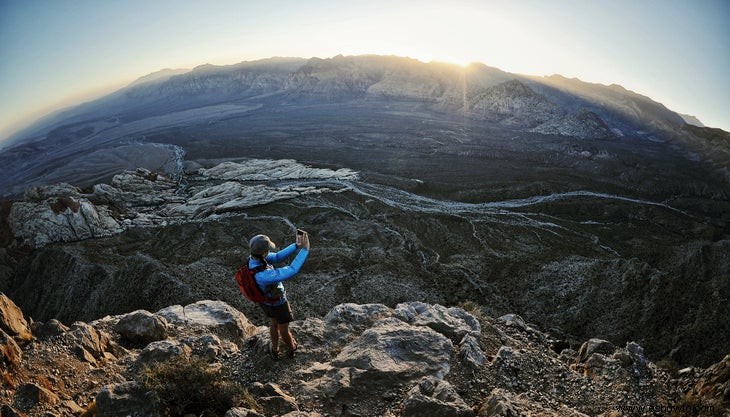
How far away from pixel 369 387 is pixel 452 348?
246 centimetres

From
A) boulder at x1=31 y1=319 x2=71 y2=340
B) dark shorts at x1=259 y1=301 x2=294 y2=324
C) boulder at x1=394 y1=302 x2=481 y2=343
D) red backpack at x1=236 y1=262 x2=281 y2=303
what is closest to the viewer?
red backpack at x1=236 y1=262 x2=281 y2=303

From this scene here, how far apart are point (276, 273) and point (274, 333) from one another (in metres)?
1.77

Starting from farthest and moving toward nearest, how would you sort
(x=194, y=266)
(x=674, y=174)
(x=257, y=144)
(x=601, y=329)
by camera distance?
(x=257, y=144) < (x=674, y=174) < (x=194, y=266) < (x=601, y=329)

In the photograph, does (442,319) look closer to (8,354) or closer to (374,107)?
(8,354)

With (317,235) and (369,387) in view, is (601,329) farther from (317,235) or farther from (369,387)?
(317,235)

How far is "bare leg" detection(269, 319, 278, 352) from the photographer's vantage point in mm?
7094

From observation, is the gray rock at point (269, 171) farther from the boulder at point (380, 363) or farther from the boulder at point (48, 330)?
the boulder at point (48, 330)

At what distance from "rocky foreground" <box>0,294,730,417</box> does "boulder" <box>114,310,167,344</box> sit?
1.0 inches

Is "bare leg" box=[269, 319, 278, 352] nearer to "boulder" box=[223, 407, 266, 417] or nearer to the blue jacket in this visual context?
the blue jacket

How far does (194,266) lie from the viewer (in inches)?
1006

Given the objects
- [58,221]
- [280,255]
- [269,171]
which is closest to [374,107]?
[269,171]

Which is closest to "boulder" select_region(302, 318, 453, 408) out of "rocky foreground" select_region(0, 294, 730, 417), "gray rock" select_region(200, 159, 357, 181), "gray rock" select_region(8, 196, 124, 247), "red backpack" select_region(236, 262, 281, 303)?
"rocky foreground" select_region(0, 294, 730, 417)

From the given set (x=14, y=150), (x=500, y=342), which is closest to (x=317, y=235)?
(x=500, y=342)

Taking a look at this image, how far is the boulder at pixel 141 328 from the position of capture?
949 cm
